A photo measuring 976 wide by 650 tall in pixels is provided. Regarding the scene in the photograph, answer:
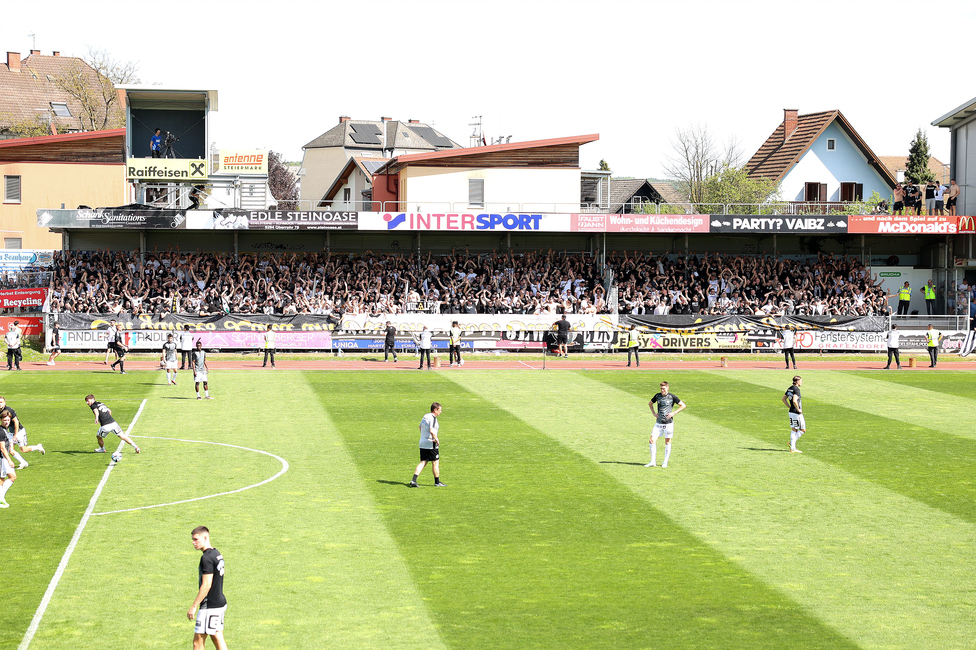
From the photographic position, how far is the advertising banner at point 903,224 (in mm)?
51781

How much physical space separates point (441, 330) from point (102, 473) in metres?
26.5

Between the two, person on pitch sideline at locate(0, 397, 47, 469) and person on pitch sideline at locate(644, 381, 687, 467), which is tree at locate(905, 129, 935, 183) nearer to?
person on pitch sideline at locate(644, 381, 687, 467)

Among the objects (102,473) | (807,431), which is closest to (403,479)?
(102,473)

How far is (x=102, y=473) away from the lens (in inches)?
785

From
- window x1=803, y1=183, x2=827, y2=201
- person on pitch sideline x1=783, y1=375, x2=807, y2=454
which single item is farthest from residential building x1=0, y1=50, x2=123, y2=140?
person on pitch sideline x1=783, y1=375, x2=807, y2=454

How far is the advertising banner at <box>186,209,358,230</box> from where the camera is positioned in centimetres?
4825

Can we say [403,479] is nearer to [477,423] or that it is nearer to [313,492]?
[313,492]

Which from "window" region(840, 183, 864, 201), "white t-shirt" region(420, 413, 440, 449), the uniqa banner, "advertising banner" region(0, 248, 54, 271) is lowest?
"white t-shirt" region(420, 413, 440, 449)

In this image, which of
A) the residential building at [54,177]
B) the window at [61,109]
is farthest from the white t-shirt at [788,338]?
the window at [61,109]

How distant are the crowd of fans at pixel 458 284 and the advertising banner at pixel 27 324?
1080 millimetres

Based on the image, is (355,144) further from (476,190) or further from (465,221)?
(465,221)

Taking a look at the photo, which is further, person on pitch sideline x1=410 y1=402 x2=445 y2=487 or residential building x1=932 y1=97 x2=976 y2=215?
residential building x1=932 y1=97 x2=976 y2=215

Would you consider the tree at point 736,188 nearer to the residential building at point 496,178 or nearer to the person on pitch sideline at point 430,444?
the residential building at point 496,178

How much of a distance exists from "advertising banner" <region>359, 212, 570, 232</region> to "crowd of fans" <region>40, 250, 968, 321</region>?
7.33ft
